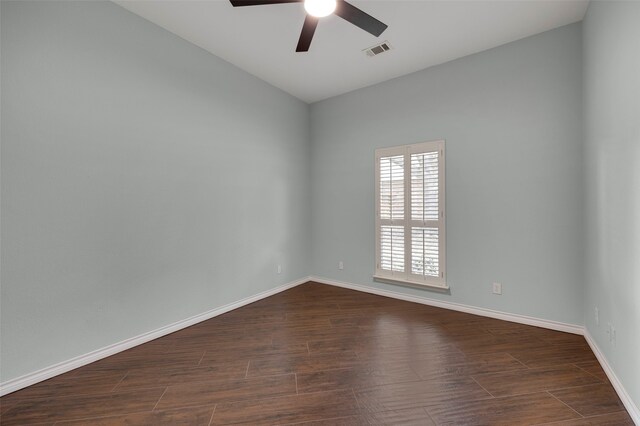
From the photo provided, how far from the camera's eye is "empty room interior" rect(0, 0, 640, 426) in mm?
1816

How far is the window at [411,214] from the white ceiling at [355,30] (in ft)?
3.58

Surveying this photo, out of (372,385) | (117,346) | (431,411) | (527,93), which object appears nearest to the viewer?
(431,411)

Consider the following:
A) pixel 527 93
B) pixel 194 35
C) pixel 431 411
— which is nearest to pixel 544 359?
pixel 431 411

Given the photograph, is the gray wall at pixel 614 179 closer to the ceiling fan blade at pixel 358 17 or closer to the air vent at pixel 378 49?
the ceiling fan blade at pixel 358 17

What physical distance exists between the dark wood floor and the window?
2.61ft

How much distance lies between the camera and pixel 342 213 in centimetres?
434

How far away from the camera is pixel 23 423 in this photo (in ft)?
5.23

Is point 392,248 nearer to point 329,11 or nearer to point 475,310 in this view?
point 475,310

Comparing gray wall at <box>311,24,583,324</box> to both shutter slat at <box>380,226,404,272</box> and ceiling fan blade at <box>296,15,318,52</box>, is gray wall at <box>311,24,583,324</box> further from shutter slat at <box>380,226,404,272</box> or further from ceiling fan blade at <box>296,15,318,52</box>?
ceiling fan blade at <box>296,15,318,52</box>

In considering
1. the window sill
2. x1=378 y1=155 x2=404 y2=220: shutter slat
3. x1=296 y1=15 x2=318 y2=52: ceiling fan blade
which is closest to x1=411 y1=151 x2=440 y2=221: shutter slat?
x1=378 y1=155 x2=404 y2=220: shutter slat

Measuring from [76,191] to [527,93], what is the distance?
4.33 meters

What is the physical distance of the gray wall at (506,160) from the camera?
269 cm

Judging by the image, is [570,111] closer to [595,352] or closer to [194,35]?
[595,352]

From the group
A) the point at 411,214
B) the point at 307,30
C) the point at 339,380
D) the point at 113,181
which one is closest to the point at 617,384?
the point at 339,380
